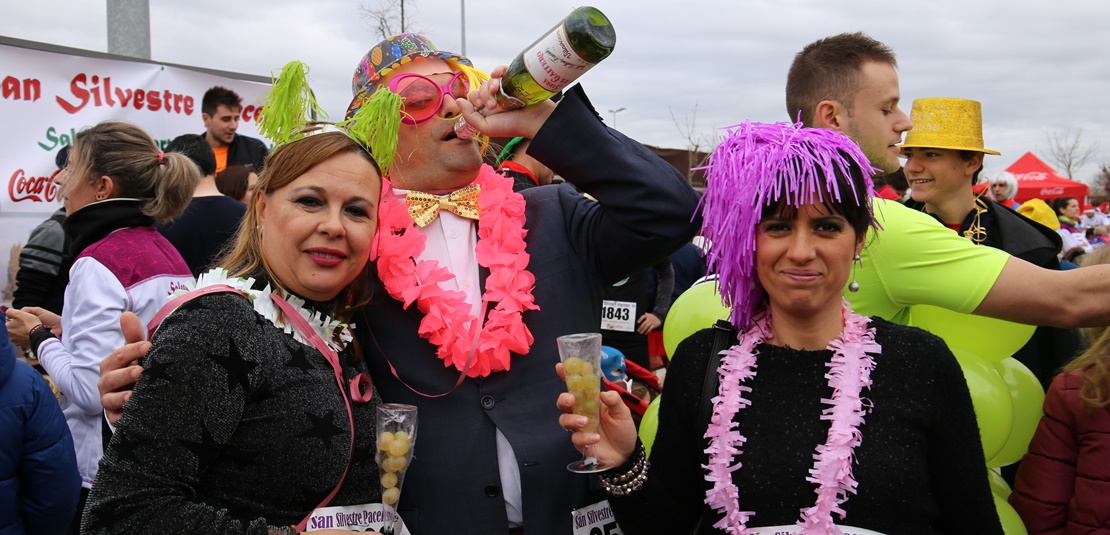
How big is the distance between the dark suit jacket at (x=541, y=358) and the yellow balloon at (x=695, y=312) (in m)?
0.39

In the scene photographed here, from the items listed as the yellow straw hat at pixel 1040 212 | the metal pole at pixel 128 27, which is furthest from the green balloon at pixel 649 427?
the yellow straw hat at pixel 1040 212

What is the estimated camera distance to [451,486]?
2137mm

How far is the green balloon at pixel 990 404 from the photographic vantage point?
91.1 inches

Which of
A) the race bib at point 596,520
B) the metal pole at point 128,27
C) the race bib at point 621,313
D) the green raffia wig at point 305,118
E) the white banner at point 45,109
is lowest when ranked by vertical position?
the race bib at point 596,520

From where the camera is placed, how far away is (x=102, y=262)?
3.33 meters

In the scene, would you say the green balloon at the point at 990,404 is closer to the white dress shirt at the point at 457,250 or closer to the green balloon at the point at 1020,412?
the green balloon at the point at 1020,412

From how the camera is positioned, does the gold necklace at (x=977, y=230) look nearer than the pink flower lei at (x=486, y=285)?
No

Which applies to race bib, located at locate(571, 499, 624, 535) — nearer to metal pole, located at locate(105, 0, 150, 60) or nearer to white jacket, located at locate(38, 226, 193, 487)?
white jacket, located at locate(38, 226, 193, 487)

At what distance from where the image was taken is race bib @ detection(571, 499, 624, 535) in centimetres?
214

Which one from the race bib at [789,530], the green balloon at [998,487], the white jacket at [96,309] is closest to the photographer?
the race bib at [789,530]

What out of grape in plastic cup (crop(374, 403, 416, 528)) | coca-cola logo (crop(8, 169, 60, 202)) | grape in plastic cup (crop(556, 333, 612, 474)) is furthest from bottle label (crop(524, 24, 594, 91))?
coca-cola logo (crop(8, 169, 60, 202))

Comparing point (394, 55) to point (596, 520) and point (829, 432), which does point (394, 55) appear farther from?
point (829, 432)

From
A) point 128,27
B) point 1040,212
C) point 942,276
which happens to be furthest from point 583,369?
point 1040,212

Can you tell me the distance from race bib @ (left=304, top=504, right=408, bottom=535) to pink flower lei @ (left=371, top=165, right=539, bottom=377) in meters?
0.43
